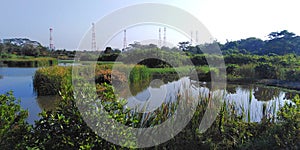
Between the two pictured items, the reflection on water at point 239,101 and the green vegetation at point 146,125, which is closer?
the green vegetation at point 146,125

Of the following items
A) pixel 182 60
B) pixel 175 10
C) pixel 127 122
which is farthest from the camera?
pixel 182 60

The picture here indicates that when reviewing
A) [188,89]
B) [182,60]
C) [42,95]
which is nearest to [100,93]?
[188,89]

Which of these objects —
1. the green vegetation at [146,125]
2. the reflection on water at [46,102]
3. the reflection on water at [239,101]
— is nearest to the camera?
the green vegetation at [146,125]

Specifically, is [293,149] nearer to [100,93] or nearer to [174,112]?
[174,112]

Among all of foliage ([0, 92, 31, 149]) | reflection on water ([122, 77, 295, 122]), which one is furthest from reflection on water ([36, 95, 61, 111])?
foliage ([0, 92, 31, 149])

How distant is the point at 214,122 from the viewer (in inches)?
114

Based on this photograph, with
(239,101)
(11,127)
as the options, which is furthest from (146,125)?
(239,101)

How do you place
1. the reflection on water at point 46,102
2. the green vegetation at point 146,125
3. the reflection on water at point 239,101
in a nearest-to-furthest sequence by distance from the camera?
the green vegetation at point 146,125 < the reflection on water at point 239,101 < the reflection on water at point 46,102

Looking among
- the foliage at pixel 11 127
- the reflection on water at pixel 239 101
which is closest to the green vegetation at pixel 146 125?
the foliage at pixel 11 127

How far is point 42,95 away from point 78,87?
6526mm

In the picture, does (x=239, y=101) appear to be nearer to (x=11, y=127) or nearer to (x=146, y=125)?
(x=146, y=125)

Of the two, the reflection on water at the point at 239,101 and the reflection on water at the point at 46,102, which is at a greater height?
the reflection on water at the point at 239,101

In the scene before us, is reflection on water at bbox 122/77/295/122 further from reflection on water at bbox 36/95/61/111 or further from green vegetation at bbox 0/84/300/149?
reflection on water at bbox 36/95/61/111

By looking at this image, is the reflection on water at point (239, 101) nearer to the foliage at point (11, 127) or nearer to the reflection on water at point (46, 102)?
the foliage at point (11, 127)
